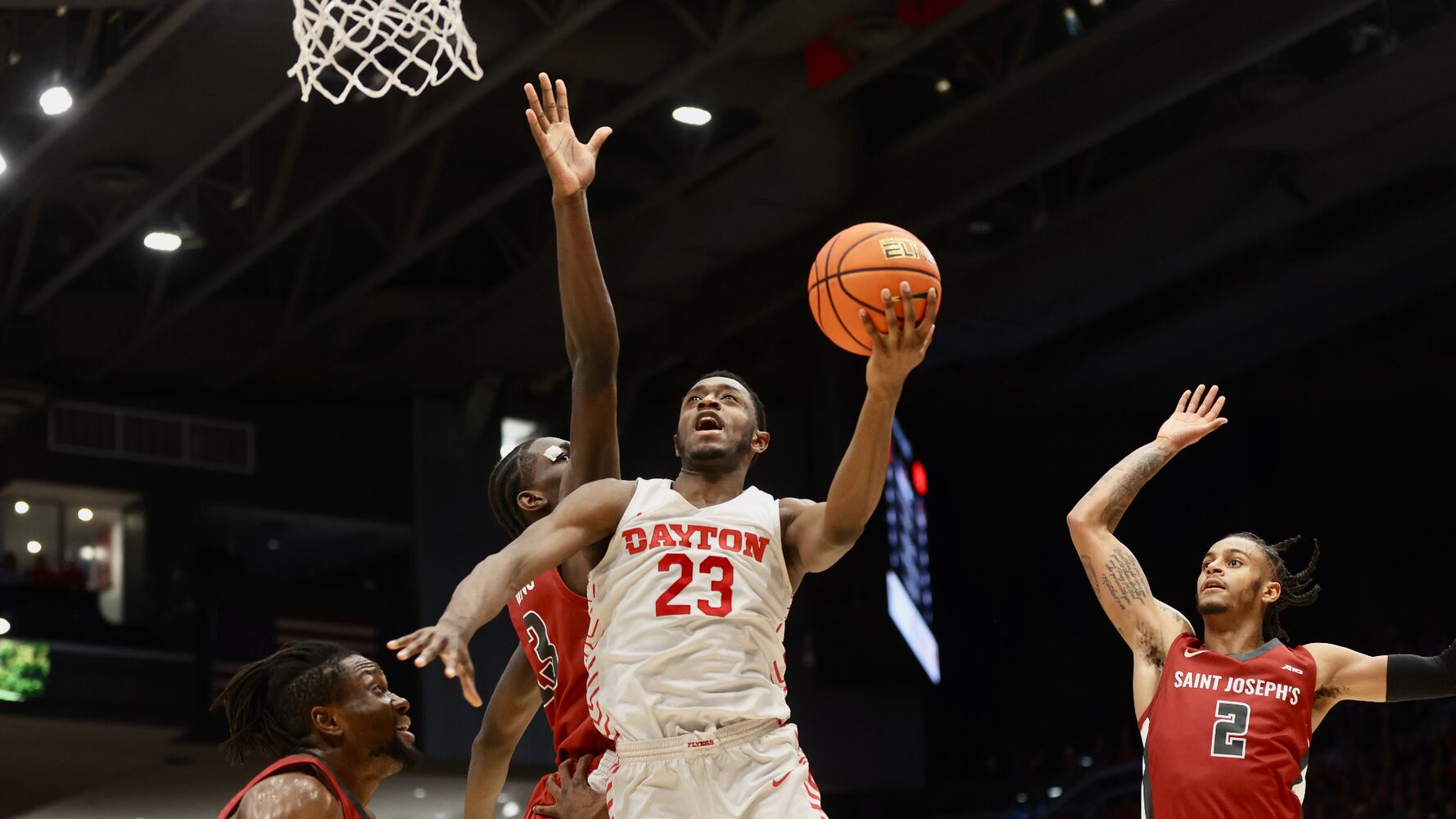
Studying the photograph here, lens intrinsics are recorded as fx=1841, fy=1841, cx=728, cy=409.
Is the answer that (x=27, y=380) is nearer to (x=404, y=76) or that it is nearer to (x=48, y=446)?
(x=48, y=446)

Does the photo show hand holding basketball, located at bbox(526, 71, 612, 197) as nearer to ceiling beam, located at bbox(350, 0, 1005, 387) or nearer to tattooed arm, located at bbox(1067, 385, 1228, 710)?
tattooed arm, located at bbox(1067, 385, 1228, 710)

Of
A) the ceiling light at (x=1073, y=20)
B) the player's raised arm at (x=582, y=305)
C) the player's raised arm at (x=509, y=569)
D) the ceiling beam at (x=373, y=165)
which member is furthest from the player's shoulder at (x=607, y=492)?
the ceiling light at (x=1073, y=20)

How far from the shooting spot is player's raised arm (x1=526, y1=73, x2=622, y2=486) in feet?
14.9

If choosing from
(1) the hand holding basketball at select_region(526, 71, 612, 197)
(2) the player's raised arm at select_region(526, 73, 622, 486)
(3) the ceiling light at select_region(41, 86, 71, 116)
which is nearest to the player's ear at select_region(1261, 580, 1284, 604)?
(2) the player's raised arm at select_region(526, 73, 622, 486)

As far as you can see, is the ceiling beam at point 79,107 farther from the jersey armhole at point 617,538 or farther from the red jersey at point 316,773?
the red jersey at point 316,773

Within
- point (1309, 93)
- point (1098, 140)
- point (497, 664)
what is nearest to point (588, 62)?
point (1098, 140)

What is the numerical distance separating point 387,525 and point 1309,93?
1027 centimetres

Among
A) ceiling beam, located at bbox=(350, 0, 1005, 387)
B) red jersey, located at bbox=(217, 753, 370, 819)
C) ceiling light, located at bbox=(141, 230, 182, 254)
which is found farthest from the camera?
ceiling light, located at bbox=(141, 230, 182, 254)

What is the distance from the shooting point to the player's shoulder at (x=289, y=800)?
13.0 ft

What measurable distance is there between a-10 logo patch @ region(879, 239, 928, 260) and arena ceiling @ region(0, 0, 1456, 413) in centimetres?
764

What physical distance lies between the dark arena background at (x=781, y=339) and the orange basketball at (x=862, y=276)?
7.60 m

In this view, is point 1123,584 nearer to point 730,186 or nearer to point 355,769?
point 355,769

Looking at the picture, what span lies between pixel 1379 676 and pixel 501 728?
264 centimetres

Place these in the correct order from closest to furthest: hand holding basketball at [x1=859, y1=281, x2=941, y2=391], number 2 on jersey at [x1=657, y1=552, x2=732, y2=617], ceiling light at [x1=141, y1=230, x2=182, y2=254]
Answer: hand holding basketball at [x1=859, y1=281, x2=941, y2=391], number 2 on jersey at [x1=657, y1=552, x2=732, y2=617], ceiling light at [x1=141, y1=230, x2=182, y2=254]
